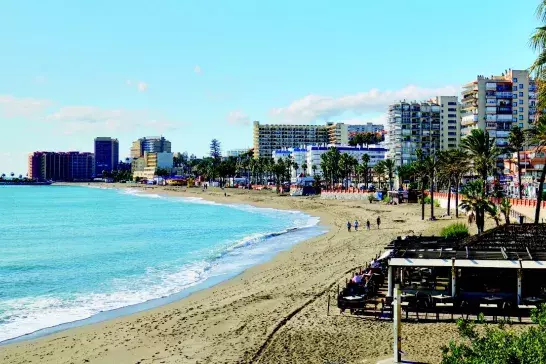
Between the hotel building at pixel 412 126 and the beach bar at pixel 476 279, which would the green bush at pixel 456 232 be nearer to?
the beach bar at pixel 476 279

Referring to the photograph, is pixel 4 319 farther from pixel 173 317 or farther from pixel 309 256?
pixel 309 256

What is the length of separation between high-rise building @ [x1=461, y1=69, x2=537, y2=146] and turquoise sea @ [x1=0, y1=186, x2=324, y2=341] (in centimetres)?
6231

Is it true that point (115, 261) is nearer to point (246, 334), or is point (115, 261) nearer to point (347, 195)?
point (246, 334)

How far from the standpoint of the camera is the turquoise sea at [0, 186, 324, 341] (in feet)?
94.2

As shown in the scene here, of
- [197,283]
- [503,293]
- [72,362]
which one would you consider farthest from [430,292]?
[197,283]

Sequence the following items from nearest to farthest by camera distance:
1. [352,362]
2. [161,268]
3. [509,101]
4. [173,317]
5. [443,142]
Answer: [352,362], [173,317], [161,268], [509,101], [443,142]

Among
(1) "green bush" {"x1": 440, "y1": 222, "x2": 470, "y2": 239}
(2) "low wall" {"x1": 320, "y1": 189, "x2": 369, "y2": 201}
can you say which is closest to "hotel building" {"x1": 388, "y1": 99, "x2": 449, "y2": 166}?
(2) "low wall" {"x1": 320, "y1": 189, "x2": 369, "y2": 201}

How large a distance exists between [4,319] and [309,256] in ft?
69.4

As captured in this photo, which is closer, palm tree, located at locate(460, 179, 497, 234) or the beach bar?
the beach bar

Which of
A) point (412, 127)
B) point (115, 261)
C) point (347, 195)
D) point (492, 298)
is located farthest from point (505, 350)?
point (412, 127)

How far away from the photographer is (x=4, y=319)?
2633cm

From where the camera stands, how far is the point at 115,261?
44.3 m

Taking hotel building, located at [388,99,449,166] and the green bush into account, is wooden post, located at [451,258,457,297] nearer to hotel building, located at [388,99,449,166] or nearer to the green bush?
the green bush

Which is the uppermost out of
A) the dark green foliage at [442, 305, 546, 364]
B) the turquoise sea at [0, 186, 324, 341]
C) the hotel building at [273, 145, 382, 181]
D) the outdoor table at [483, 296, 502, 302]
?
the hotel building at [273, 145, 382, 181]
